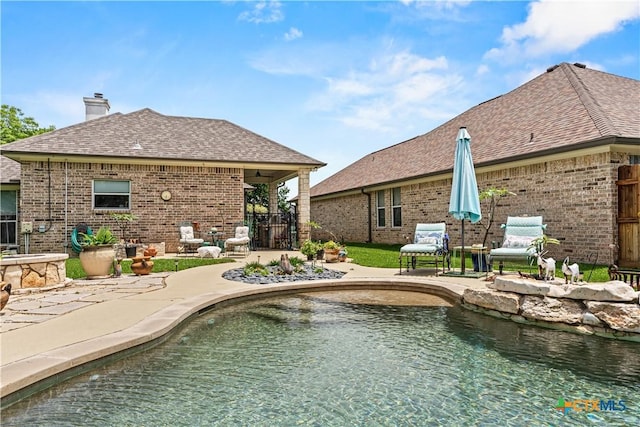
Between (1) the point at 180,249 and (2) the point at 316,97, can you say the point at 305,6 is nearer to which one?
(2) the point at 316,97

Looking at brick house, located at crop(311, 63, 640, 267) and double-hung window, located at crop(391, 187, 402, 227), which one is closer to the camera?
brick house, located at crop(311, 63, 640, 267)

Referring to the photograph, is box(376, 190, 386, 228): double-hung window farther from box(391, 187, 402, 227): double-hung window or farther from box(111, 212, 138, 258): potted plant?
box(111, 212, 138, 258): potted plant

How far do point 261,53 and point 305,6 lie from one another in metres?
1.96

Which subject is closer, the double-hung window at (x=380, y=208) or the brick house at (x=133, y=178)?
the brick house at (x=133, y=178)

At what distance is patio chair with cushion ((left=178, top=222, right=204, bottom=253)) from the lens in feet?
42.4

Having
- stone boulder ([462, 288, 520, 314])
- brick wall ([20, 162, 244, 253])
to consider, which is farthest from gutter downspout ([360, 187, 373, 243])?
stone boulder ([462, 288, 520, 314])

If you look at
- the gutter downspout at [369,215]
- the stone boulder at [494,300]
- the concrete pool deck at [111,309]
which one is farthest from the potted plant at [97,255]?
the gutter downspout at [369,215]

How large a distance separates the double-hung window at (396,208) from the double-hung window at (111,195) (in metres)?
10.1

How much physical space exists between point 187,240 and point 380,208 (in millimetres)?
→ 8638

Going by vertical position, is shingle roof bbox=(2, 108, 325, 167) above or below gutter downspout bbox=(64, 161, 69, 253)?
above

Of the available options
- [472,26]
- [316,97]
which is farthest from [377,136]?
[472,26]

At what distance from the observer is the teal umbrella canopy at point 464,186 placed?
8023 mm

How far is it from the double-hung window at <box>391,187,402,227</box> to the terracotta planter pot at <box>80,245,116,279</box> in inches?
441

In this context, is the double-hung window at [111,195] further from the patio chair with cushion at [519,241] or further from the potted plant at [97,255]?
the patio chair with cushion at [519,241]
